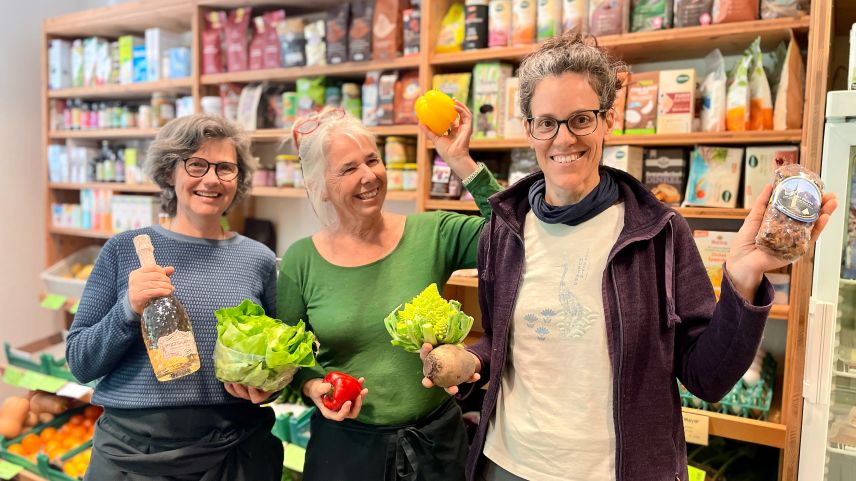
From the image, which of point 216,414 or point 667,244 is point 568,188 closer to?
point 667,244

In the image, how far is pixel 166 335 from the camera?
5.48ft

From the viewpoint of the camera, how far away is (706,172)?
2283 millimetres

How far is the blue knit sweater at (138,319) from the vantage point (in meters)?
1.73

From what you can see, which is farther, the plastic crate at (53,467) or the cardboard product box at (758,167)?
the plastic crate at (53,467)

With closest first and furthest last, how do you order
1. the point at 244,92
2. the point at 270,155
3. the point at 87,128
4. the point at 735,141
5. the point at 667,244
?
the point at 667,244 → the point at 735,141 → the point at 244,92 → the point at 270,155 → the point at 87,128

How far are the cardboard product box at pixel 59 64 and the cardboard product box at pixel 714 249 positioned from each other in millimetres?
4047

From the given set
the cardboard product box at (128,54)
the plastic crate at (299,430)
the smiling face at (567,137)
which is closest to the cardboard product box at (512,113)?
the smiling face at (567,137)

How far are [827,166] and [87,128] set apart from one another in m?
Result: 4.17

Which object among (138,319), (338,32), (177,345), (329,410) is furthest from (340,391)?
(338,32)

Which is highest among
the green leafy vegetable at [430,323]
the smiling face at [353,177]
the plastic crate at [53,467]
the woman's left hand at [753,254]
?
the smiling face at [353,177]

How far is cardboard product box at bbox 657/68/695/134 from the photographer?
228 centimetres

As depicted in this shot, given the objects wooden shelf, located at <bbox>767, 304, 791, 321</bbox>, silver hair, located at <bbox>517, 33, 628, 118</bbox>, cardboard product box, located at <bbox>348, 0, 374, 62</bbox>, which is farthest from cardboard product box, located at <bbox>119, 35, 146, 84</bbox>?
wooden shelf, located at <bbox>767, 304, 791, 321</bbox>

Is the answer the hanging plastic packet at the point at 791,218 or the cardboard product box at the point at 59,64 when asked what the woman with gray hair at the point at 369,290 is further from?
the cardboard product box at the point at 59,64

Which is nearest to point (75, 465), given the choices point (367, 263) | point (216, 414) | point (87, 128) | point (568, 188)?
point (216, 414)
